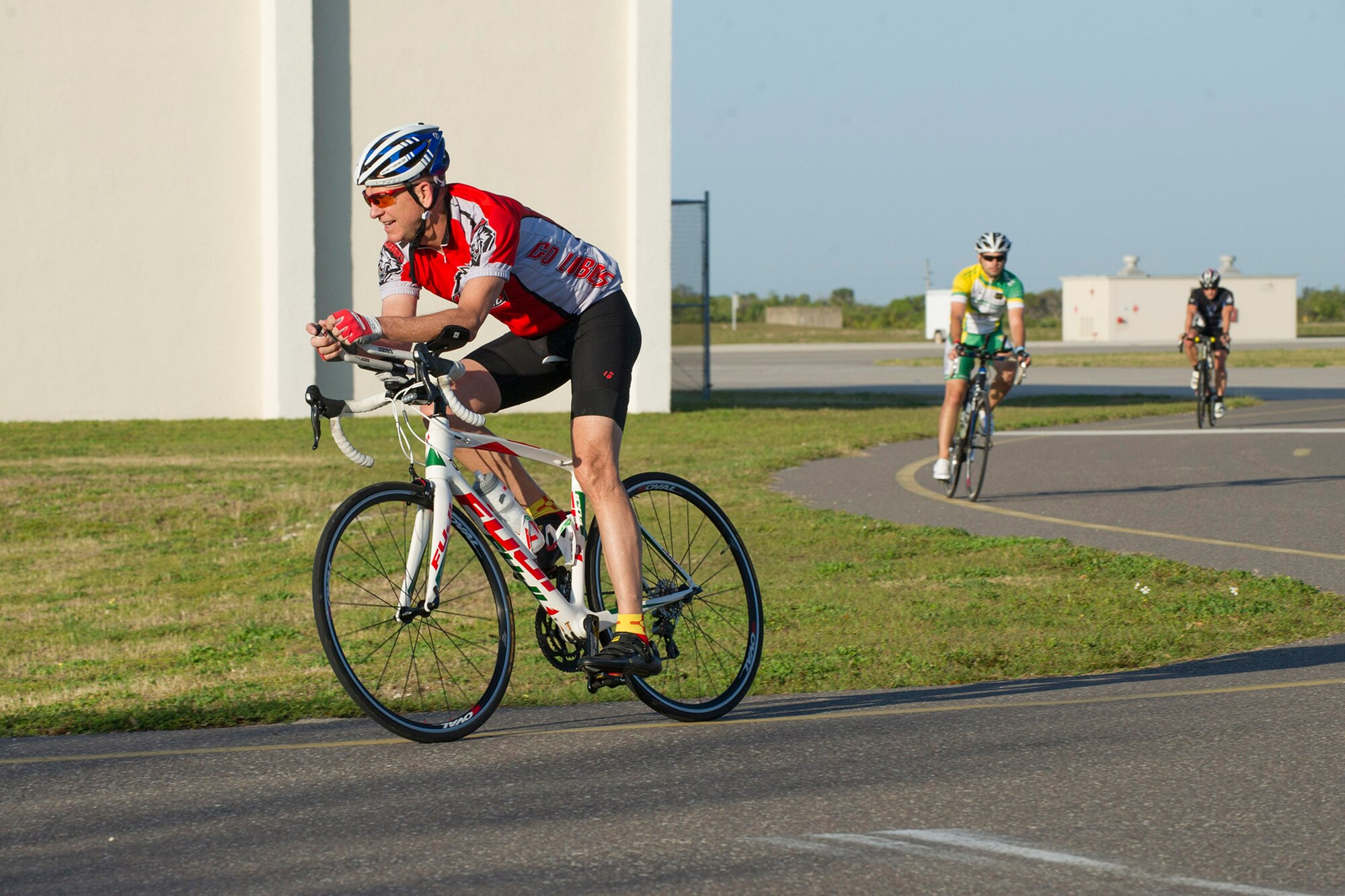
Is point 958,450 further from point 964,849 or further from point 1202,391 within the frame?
point 964,849

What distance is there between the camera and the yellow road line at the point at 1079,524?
10.2 meters

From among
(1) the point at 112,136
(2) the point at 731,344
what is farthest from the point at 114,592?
(2) the point at 731,344

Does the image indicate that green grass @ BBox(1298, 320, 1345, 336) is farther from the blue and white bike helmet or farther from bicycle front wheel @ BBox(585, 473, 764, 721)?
the blue and white bike helmet

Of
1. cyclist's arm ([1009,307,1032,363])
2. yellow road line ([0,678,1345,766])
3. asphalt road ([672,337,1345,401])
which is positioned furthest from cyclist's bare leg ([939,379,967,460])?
asphalt road ([672,337,1345,401])

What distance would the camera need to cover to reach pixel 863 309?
11188 cm

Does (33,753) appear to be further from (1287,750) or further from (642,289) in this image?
(642,289)

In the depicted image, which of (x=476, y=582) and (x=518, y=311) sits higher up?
(x=518, y=311)

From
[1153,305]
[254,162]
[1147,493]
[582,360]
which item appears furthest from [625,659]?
[1153,305]

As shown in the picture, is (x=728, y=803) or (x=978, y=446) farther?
(x=978, y=446)

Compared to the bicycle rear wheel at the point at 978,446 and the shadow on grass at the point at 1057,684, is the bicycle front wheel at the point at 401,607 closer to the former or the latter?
the shadow on grass at the point at 1057,684

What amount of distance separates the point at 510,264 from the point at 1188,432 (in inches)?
646

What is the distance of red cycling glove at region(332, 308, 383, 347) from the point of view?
487 cm

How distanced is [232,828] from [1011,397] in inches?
982

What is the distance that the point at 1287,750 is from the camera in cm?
533
